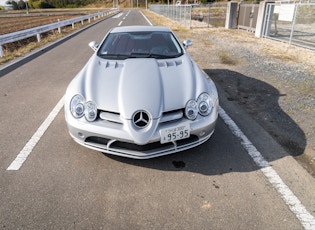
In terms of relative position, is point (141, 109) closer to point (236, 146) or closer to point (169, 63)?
point (169, 63)

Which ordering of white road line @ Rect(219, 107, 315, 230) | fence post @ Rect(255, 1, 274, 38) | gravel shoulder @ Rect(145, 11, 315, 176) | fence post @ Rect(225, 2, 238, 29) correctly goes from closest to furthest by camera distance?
white road line @ Rect(219, 107, 315, 230) → gravel shoulder @ Rect(145, 11, 315, 176) → fence post @ Rect(255, 1, 274, 38) → fence post @ Rect(225, 2, 238, 29)

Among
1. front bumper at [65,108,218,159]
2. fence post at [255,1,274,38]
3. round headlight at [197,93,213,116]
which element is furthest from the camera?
fence post at [255,1,274,38]

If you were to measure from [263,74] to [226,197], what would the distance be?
499cm

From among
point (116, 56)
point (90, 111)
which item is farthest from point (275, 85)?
point (90, 111)

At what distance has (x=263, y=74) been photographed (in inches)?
256

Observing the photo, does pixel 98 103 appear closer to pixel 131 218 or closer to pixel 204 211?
pixel 131 218

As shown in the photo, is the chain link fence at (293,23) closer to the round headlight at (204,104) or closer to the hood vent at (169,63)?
the hood vent at (169,63)

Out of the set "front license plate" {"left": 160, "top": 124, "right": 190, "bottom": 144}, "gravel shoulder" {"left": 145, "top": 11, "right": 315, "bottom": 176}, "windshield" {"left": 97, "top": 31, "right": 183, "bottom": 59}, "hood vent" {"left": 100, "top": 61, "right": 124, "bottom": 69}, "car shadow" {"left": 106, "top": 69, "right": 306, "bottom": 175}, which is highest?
"windshield" {"left": 97, "top": 31, "right": 183, "bottom": 59}

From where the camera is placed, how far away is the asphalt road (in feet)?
7.23

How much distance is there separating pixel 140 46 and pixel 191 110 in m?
1.80

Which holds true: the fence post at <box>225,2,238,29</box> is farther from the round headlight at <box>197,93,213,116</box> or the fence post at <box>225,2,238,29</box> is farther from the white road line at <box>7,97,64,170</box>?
the round headlight at <box>197,93,213,116</box>

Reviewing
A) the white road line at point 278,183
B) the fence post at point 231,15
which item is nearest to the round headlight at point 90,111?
the white road line at point 278,183

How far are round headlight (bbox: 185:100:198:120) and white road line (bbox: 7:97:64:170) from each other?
7.08 ft

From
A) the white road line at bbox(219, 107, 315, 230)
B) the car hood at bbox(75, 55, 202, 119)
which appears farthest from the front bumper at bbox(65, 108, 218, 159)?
the white road line at bbox(219, 107, 315, 230)
